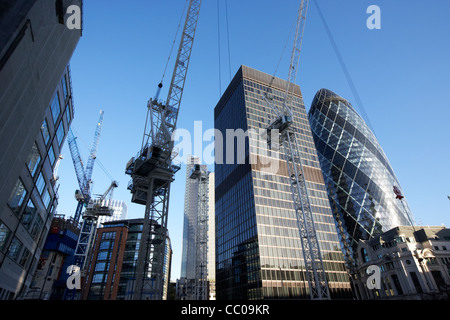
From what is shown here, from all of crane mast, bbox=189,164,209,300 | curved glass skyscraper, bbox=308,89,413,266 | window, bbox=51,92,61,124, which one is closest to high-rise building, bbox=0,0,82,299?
window, bbox=51,92,61,124

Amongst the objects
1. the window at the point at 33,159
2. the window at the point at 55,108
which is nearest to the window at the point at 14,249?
the window at the point at 33,159

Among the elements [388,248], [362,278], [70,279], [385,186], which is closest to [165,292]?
[70,279]

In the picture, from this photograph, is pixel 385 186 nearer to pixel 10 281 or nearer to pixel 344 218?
pixel 344 218

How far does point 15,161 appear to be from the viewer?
1827 centimetres

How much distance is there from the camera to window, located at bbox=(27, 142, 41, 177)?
26.3 m

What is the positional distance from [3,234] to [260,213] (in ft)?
196

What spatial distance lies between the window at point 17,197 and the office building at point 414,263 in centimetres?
7358

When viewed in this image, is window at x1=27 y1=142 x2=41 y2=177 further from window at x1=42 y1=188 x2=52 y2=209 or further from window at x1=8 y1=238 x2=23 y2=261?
window at x1=42 y1=188 x2=52 y2=209

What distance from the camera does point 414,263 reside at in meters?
63.2

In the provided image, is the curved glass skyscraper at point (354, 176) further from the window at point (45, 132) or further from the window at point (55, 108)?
the window at point (45, 132)

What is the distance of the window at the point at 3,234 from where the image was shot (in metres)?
23.7

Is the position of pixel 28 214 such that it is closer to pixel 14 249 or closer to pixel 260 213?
pixel 14 249

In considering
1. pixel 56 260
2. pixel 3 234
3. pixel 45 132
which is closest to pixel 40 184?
pixel 45 132

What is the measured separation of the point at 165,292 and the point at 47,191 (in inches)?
4033
